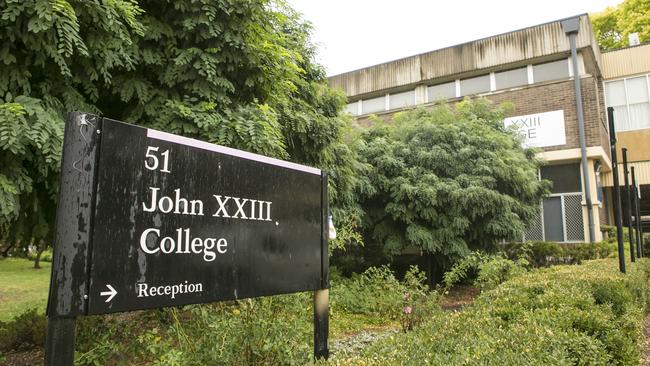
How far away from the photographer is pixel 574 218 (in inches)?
571

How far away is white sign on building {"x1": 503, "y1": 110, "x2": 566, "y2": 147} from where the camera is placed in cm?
1462

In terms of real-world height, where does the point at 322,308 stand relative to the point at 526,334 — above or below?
above

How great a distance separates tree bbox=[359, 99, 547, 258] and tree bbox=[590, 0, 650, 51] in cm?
1861

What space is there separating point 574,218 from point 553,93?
13.6 ft

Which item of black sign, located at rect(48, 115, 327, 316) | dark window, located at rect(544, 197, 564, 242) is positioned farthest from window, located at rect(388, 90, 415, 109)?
black sign, located at rect(48, 115, 327, 316)

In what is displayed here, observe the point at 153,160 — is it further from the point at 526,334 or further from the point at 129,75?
the point at 129,75

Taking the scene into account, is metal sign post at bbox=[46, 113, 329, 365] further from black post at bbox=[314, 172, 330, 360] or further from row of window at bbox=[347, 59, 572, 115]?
row of window at bbox=[347, 59, 572, 115]

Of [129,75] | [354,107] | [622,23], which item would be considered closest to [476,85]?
[354,107]

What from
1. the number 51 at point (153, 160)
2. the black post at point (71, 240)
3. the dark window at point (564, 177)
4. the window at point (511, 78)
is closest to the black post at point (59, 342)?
the black post at point (71, 240)

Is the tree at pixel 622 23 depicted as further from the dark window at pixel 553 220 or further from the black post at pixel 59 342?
the black post at pixel 59 342

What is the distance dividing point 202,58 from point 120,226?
3.03 metres

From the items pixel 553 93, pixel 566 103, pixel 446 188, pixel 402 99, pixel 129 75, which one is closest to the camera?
pixel 129 75

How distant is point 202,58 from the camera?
14.5ft

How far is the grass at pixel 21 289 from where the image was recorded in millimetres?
10453
